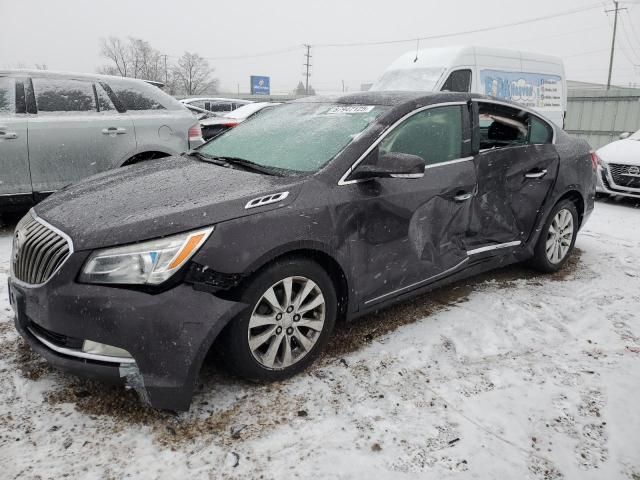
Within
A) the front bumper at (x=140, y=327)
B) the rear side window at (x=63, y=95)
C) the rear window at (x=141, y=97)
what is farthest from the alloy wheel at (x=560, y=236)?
the rear side window at (x=63, y=95)

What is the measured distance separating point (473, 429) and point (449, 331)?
101 cm

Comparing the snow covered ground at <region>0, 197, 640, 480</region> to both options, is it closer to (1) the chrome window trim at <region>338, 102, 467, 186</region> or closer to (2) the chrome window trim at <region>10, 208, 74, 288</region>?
(2) the chrome window trim at <region>10, 208, 74, 288</region>

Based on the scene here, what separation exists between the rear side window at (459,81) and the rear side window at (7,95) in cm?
654

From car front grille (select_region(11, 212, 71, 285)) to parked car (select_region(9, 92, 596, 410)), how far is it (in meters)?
0.01

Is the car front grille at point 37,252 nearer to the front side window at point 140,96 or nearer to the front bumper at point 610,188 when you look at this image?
the front side window at point 140,96

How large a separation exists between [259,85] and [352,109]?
57657 millimetres

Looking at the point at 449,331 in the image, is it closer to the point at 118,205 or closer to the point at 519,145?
the point at 519,145

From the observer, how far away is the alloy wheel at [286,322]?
8.00ft

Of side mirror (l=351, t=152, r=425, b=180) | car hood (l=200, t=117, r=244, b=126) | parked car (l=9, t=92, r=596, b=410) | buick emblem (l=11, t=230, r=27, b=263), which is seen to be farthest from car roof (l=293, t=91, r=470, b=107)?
car hood (l=200, t=117, r=244, b=126)

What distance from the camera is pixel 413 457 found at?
6.97 ft

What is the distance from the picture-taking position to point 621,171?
26.2ft

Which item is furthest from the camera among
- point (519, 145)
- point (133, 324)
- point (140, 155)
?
point (140, 155)

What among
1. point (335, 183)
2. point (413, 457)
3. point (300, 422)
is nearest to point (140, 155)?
point (335, 183)

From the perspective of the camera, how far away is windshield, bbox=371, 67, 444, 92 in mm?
8820
